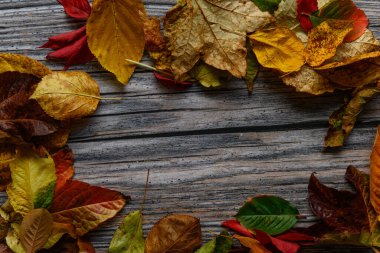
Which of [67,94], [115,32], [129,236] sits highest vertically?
[115,32]

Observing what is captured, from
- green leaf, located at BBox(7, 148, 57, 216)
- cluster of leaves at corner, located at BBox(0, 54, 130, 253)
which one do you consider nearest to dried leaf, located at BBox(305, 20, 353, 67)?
cluster of leaves at corner, located at BBox(0, 54, 130, 253)

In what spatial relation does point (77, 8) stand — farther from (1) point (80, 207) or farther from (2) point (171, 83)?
(1) point (80, 207)

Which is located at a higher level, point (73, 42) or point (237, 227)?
point (73, 42)

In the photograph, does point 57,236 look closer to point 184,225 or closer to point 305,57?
point 184,225

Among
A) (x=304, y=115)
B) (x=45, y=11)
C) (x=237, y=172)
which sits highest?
(x=45, y=11)

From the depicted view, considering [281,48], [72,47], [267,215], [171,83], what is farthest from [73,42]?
[267,215]

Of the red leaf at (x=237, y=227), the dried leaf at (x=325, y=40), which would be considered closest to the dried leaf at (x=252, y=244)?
the red leaf at (x=237, y=227)

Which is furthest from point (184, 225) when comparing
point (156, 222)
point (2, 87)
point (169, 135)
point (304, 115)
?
point (2, 87)
